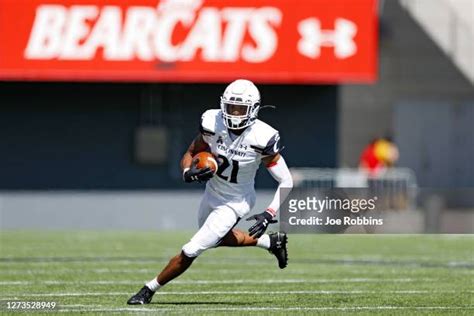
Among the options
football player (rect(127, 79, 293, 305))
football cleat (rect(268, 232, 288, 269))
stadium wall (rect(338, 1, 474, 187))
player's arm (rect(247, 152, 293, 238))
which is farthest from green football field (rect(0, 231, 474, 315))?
stadium wall (rect(338, 1, 474, 187))

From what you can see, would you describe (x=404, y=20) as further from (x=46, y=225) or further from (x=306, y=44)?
(x=46, y=225)


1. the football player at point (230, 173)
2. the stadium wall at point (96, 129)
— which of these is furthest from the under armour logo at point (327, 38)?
the football player at point (230, 173)

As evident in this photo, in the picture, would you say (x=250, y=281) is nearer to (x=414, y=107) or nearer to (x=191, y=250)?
(x=191, y=250)

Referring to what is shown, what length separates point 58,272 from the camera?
13.0m

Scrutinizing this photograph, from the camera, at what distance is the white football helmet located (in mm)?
9938

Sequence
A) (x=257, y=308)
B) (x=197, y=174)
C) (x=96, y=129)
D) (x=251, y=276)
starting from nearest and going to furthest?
(x=257, y=308) < (x=197, y=174) < (x=251, y=276) < (x=96, y=129)

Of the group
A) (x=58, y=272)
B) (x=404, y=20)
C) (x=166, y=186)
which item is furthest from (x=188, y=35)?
(x=58, y=272)

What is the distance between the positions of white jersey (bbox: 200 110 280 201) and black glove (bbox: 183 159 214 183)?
0.32 meters

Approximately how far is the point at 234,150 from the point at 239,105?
381 mm

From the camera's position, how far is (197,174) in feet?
32.2

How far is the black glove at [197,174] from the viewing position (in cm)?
980

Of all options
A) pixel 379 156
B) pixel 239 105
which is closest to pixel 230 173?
pixel 239 105

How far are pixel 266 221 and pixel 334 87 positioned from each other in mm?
12851

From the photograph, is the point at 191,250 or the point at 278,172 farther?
the point at 278,172
